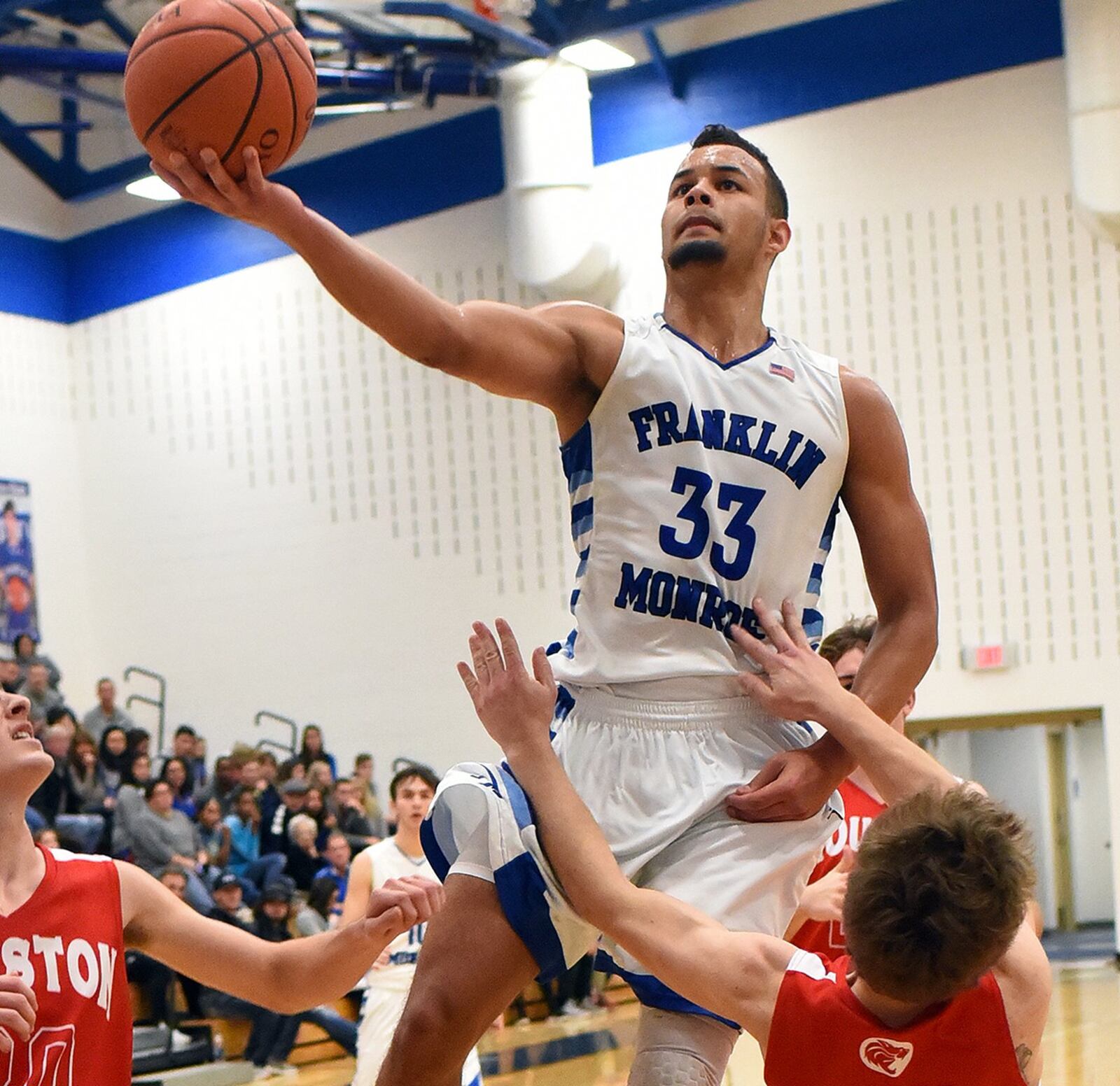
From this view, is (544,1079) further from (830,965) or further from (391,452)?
(391,452)

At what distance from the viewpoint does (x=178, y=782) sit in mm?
13773

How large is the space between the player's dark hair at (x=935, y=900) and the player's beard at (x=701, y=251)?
4.42 ft

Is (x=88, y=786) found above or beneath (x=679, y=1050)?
beneath

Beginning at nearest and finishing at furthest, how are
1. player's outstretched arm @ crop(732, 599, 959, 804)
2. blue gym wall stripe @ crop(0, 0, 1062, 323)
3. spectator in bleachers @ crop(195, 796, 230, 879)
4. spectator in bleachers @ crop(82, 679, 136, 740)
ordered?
player's outstretched arm @ crop(732, 599, 959, 804) → spectator in bleachers @ crop(195, 796, 230, 879) → blue gym wall stripe @ crop(0, 0, 1062, 323) → spectator in bleachers @ crop(82, 679, 136, 740)

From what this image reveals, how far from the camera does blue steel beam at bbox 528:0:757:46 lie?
48.2ft

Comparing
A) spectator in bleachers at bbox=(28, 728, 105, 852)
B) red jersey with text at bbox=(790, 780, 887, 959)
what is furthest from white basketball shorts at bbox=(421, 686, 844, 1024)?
spectator in bleachers at bbox=(28, 728, 105, 852)

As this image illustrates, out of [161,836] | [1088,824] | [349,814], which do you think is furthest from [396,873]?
[1088,824]

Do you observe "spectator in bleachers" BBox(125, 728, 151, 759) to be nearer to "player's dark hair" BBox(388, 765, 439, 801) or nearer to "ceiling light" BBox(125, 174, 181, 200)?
"ceiling light" BBox(125, 174, 181, 200)

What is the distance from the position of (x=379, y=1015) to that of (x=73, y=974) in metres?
4.60

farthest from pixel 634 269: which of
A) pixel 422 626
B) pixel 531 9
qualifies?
pixel 422 626

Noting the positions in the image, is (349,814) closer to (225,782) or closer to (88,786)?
(225,782)

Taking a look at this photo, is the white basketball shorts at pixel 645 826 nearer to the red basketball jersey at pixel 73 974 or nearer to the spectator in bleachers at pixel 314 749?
the red basketball jersey at pixel 73 974

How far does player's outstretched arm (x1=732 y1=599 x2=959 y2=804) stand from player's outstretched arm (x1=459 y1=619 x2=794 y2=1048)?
0.44 metres

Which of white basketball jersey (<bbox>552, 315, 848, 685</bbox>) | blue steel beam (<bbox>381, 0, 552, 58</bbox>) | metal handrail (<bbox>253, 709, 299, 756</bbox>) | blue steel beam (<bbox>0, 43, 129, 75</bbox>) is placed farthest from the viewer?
metal handrail (<bbox>253, 709, 299, 756</bbox>)
